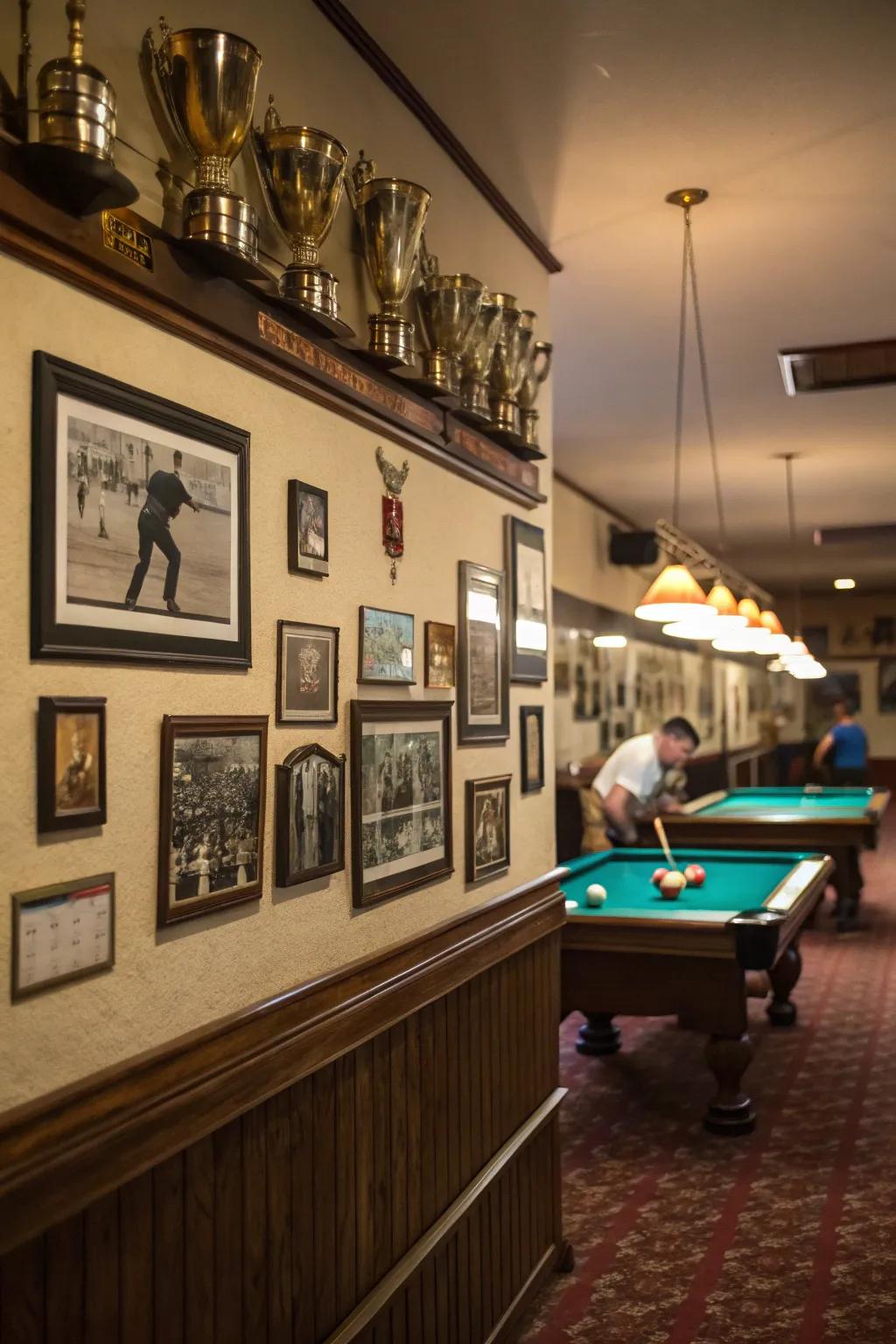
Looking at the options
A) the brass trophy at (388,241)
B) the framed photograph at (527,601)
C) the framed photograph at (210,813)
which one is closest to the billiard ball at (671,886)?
the framed photograph at (527,601)

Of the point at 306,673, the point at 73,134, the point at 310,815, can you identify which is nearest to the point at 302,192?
the point at 73,134

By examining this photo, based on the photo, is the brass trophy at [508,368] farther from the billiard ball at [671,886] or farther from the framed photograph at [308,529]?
the billiard ball at [671,886]

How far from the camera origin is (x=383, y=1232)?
2.64 metres

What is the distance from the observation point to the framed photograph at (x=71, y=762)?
168cm

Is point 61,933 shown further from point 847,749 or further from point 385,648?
point 847,749

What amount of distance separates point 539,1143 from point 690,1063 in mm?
2204

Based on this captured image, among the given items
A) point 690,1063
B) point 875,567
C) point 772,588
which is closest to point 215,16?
point 690,1063

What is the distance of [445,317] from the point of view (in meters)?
3.04

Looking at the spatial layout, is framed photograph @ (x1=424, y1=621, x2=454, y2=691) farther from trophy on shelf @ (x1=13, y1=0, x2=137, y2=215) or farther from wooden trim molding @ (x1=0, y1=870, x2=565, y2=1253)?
trophy on shelf @ (x1=13, y1=0, x2=137, y2=215)

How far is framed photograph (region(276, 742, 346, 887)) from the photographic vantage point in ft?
7.59

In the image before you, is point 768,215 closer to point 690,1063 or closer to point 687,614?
point 687,614

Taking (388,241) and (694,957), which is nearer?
(388,241)

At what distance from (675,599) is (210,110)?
10.5 ft

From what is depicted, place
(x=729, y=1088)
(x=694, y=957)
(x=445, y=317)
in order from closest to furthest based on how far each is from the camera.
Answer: (x=445, y=317)
(x=694, y=957)
(x=729, y=1088)
